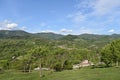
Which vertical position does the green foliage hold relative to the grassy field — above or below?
above

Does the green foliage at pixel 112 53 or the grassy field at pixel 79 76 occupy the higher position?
the green foliage at pixel 112 53

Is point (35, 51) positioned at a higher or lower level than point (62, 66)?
higher

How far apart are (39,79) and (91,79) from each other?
19.2 metres

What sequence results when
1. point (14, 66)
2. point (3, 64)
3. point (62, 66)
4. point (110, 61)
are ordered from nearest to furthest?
point (110, 61), point (62, 66), point (3, 64), point (14, 66)

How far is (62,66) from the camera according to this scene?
4326 inches

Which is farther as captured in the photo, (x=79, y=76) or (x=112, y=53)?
(x=112, y=53)

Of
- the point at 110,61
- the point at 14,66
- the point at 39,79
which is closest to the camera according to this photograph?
the point at 39,79

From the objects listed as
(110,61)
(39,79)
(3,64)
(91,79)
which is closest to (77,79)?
(91,79)

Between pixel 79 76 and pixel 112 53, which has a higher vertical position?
pixel 112 53

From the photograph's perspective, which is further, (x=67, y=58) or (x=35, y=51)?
(x=67, y=58)

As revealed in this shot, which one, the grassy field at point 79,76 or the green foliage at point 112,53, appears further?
the green foliage at point 112,53

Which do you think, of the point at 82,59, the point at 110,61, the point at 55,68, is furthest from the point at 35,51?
the point at 82,59

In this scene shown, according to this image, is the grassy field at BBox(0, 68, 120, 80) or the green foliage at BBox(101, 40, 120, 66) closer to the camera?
the grassy field at BBox(0, 68, 120, 80)

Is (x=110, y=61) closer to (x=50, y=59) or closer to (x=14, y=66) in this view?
(x=50, y=59)
